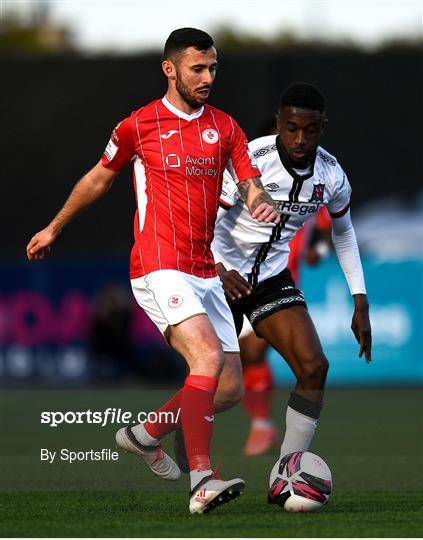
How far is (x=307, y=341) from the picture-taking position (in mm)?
7871

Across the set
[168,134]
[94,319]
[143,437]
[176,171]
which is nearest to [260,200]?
[176,171]

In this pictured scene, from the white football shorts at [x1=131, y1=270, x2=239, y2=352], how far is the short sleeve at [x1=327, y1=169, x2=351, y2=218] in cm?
99

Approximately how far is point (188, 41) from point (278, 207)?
1.27 metres

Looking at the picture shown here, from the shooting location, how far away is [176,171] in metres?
7.29

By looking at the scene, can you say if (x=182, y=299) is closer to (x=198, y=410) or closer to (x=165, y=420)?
(x=198, y=410)

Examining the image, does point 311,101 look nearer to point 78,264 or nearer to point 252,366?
point 252,366

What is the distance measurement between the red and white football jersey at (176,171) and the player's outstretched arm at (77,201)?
0.07 metres

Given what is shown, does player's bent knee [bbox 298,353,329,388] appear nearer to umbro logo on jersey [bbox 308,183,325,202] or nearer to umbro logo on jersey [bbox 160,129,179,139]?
umbro logo on jersey [bbox 308,183,325,202]

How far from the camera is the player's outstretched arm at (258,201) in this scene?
7035mm

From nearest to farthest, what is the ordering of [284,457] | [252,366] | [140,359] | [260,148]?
[284,457] → [260,148] → [252,366] → [140,359]

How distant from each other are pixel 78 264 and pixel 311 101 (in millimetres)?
12415

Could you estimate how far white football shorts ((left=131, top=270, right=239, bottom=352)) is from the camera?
283 inches

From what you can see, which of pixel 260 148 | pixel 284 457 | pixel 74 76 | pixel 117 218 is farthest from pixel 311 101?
pixel 74 76

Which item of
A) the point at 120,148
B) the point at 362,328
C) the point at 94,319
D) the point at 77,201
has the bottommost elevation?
the point at 94,319
